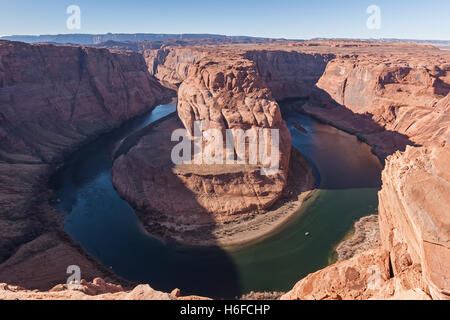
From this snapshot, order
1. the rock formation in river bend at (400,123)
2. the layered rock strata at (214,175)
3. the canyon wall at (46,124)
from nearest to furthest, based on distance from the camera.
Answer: the rock formation in river bend at (400,123) < the canyon wall at (46,124) < the layered rock strata at (214,175)

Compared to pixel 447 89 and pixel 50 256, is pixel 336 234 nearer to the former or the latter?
pixel 50 256

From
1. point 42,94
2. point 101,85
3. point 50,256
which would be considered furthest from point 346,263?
point 101,85

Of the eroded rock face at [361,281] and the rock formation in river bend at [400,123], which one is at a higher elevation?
the rock formation in river bend at [400,123]

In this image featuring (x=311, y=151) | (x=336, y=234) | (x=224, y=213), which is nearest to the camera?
(x=336, y=234)

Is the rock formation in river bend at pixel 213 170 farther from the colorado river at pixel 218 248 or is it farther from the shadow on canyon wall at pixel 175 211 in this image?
the colorado river at pixel 218 248

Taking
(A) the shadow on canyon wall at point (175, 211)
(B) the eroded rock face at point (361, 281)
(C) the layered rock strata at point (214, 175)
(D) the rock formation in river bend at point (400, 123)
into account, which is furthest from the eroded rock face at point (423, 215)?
(C) the layered rock strata at point (214, 175)

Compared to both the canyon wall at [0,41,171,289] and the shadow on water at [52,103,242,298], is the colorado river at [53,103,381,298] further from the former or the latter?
the canyon wall at [0,41,171,289]

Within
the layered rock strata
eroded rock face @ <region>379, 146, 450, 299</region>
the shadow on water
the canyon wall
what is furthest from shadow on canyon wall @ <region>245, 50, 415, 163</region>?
the canyon wall
